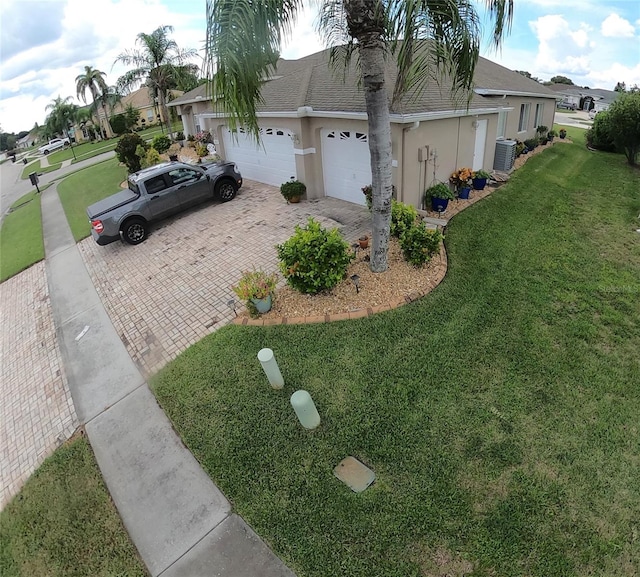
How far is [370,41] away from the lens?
604cm

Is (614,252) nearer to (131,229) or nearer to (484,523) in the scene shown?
(484,523)

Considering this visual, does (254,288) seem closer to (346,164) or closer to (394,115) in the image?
(394,115)

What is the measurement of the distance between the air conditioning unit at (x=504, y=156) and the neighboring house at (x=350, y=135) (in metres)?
0.76

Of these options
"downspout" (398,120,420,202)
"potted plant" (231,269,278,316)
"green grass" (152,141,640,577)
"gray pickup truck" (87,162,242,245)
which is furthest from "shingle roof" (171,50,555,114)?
"green grass" (152,141,640,577)

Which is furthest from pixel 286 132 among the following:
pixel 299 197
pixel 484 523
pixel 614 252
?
pixel 484 523

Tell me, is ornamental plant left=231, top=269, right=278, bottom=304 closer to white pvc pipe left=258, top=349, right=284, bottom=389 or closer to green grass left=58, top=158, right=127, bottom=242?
white pvc pipe left=258, top=349, right=284, bottom=389

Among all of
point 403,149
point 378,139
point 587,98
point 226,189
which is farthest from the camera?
point 587,98

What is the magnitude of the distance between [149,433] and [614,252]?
35.3 feet

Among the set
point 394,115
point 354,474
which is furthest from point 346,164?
point 354,474

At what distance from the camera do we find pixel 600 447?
4527 millimetres

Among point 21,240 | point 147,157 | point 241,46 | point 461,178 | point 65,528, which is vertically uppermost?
point 241,46

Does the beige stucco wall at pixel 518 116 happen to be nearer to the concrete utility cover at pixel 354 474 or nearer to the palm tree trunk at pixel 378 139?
the palm tree trunk at pixel 378 139

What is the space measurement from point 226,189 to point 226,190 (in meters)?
0.04

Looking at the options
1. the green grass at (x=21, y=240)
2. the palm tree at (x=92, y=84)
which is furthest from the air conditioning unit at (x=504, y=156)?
the palm tree at (x=92, y=84)
